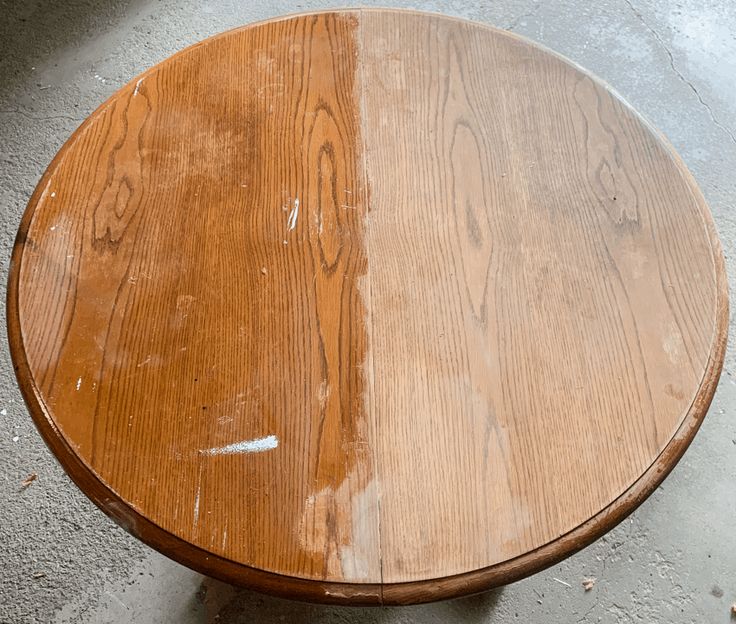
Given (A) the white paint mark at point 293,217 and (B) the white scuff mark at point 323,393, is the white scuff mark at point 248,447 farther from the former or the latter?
(A) the white paint mark at point 293,217

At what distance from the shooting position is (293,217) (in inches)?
40.2

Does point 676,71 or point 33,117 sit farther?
point 676,71

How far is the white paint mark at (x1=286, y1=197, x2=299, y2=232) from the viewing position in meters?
1.01

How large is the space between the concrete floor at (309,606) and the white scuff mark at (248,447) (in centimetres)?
65

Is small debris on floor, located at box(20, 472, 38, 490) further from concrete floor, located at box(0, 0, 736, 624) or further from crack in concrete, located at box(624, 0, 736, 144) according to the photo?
crack in concrete, located at box(624, 0, 736, 144)

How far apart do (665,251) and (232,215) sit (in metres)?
0.59

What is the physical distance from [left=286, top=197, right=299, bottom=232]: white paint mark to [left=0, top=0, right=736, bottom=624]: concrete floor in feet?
2.49

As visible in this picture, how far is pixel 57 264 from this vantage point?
0.97 m

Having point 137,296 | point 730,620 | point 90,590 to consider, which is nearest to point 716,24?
point 730,620

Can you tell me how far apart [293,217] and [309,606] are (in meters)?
0.77

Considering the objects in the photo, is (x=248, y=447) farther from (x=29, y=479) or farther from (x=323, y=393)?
(x=29, y=479)

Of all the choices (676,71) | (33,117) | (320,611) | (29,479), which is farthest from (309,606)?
(676,71)

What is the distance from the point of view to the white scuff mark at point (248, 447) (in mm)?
844

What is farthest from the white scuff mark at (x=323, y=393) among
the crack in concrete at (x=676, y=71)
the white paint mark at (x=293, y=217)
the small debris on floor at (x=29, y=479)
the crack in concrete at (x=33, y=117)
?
the crack in concrete at (x=676, y=71)
